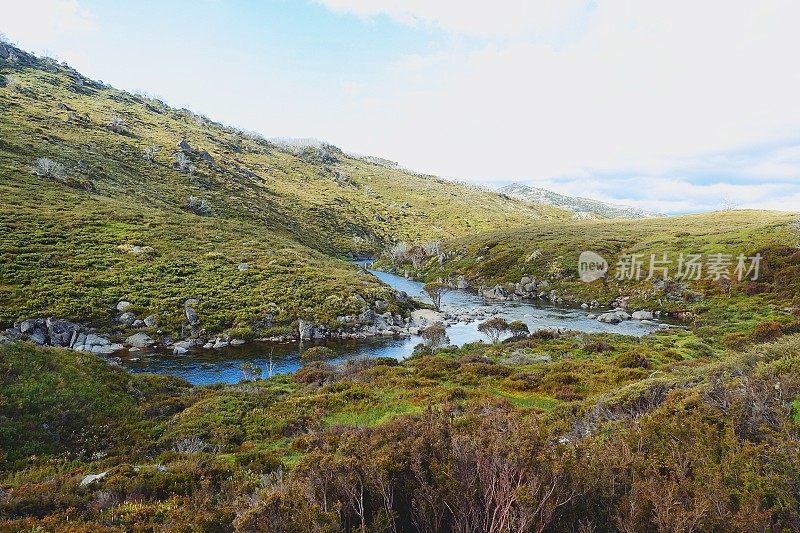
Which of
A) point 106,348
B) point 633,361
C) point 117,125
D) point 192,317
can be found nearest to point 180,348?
point 192,317

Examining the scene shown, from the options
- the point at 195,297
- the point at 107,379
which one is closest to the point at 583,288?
the point at 195,297

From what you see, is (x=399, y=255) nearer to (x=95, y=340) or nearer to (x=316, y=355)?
(x=316, y=355)

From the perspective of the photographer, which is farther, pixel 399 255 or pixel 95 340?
pixel 399 255

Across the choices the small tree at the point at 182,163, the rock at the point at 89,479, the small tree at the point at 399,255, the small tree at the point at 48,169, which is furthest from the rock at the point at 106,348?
the small tree at the point at 182,163

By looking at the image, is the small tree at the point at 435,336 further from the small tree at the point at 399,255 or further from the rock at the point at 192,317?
the small tree at the point at 399,255

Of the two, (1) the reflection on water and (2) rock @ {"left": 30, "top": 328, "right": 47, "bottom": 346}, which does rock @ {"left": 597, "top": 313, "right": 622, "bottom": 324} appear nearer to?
(1) the reflection on water

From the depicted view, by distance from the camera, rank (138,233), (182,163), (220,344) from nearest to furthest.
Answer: (220,344), (138,233), (182,163)
